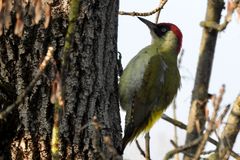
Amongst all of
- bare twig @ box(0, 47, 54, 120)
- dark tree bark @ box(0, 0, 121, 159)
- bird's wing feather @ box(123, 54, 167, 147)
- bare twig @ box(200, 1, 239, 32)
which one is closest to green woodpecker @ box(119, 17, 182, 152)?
bird's wing feather @ box(123, 54, 167, 147)

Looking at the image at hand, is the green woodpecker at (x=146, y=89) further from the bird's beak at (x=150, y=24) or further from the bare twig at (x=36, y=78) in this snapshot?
the bare twig at (x=36, y=78)

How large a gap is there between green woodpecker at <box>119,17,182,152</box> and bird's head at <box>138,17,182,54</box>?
385 millimetres

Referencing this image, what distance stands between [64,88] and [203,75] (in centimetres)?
75

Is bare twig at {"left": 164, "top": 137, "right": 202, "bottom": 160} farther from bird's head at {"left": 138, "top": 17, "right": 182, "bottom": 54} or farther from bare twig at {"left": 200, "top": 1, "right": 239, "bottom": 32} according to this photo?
bird's head at {"left": 138, "top": 17, "right": 182, "bottom": 54}

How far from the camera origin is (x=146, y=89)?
4.95m

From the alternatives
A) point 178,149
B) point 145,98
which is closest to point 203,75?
point 178,149

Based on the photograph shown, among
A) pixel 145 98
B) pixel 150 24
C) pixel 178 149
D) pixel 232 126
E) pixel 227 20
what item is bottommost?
pixel 145 98

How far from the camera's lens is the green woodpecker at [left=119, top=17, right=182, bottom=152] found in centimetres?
482

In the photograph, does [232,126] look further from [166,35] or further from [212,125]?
[166,35]

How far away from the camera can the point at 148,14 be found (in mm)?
4434

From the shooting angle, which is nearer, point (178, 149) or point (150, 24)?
point (178, 149)

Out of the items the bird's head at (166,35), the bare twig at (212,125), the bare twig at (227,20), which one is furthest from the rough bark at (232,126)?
the bird's head at (166,35)

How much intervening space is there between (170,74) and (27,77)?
2212mm

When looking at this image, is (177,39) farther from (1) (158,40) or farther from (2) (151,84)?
(2) (151,84)
